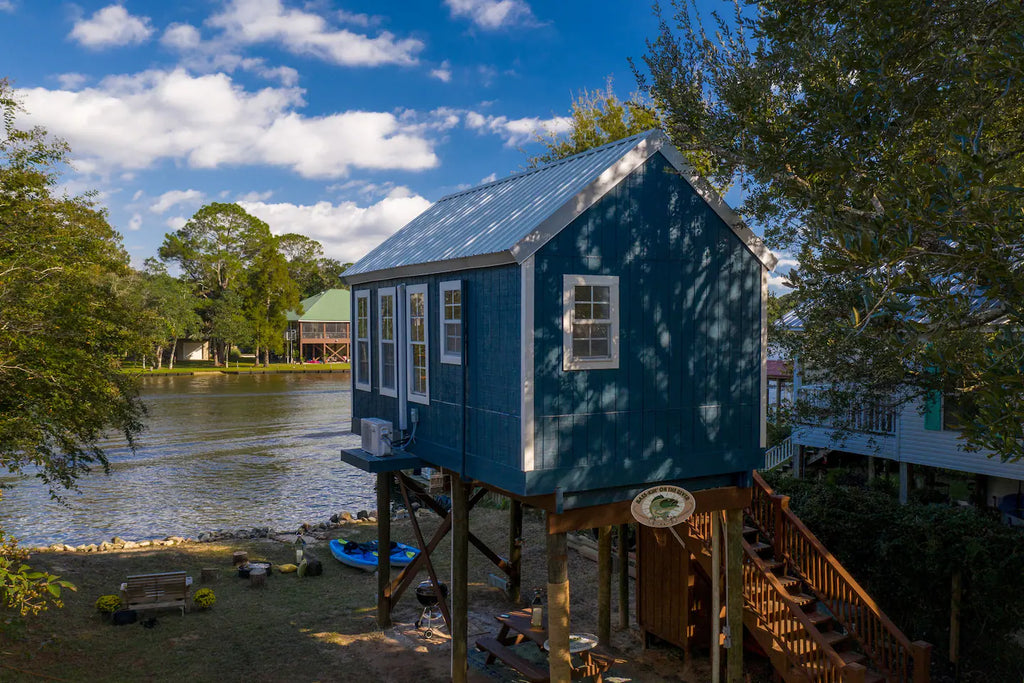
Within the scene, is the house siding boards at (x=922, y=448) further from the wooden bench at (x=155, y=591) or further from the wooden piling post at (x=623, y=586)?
the wooden bench at (x=155, y=591)

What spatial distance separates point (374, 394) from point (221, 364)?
7546 cm

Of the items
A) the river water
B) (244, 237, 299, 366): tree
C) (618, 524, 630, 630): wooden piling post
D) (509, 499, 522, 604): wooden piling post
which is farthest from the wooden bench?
(244, 237, 299, 366): tree

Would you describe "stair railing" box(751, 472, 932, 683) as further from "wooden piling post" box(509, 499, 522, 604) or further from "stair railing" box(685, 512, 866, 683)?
"wooden piling post" box(509, 499, 522, 604)

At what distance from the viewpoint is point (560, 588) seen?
997 cm

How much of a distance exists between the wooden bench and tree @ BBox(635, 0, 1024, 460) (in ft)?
43.0

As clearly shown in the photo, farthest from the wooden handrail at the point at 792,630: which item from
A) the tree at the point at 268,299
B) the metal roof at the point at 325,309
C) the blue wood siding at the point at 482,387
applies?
the metal roof at the point at 325,309

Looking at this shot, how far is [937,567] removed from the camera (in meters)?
12.3

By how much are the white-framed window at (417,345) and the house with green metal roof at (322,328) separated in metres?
76.3

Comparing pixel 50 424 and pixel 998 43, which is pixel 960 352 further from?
pixel 50 424

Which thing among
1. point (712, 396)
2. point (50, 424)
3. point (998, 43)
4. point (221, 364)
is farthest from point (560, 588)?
point (221, 364)

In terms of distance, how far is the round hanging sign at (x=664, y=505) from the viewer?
9992mm

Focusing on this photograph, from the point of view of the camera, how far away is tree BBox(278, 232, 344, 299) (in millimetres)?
103750

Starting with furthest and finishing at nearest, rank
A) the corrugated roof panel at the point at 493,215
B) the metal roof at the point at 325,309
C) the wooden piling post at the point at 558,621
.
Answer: the metal roof at the point at 325,309 < the corrugated roof panel at the point at 493,215 < the wooden piling post at the point at 558,621

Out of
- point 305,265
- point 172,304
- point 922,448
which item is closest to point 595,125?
point 922,448
